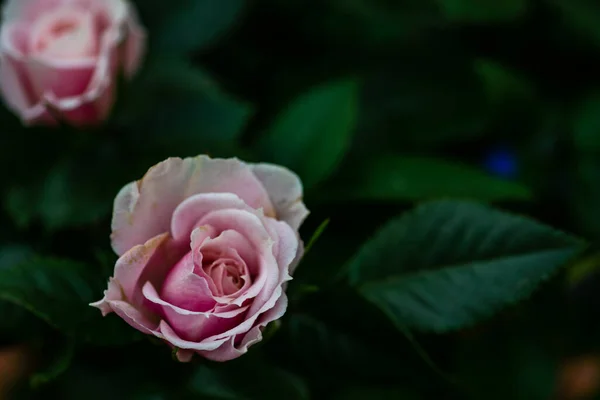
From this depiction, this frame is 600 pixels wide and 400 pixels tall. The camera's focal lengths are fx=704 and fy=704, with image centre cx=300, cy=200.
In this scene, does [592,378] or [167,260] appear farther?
[592,378]

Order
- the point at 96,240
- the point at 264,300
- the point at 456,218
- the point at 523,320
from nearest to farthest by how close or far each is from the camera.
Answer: the point at 264,300, the point at 456,218, the point at 96,240, the point at 523,320

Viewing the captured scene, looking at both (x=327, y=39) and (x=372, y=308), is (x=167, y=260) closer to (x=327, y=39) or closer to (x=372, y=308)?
(x=372, y=308)

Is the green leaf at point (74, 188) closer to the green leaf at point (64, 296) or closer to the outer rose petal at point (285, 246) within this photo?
the green leaf at point (64, 296)

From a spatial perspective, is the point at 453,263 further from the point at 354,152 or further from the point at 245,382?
the point at 354,152

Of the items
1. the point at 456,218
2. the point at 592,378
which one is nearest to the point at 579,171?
the point at 592,378

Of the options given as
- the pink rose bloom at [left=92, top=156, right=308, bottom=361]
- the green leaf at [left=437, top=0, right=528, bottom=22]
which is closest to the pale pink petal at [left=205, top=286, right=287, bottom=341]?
the pink rose bloom at [left=92, top=156, right=308, bottom=361]
